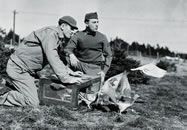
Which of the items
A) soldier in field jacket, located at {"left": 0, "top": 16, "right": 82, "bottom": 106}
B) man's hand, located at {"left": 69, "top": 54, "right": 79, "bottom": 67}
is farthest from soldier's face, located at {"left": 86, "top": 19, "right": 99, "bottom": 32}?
soldier in field jacket, located at {"left": 0, "top": 16, "right": 82, "bottom": 106}

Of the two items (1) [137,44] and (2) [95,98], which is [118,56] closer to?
(2) [95,98]

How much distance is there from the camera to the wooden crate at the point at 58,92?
4090mm

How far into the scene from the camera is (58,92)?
4.19 m

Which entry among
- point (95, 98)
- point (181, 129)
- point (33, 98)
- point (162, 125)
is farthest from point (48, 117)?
point (181, 129)

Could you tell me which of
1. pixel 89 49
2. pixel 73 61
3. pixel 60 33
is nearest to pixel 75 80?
pixel 60 33

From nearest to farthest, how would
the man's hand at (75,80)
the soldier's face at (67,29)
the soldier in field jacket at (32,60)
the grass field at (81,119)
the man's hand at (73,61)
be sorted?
the grass field at (81,119) < the man's hand at (75,80) < the soldier in field jacket at (32,60) < the soldier's face at (67,29) < the man's hand at (73,61)

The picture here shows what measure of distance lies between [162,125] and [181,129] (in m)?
0.26

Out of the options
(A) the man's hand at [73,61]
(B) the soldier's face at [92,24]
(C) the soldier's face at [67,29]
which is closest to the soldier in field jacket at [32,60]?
(C) the soldier's face at [67,29]

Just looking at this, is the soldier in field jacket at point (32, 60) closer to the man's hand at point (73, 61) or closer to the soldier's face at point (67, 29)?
the soldier's face at point (67, 29)

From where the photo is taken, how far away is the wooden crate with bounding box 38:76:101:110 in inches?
161

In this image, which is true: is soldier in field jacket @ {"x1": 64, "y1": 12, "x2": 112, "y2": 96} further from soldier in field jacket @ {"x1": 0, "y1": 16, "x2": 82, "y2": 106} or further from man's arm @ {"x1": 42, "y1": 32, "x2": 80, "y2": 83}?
man's arm @ {"x1": 42, "y1": 32, "x2": 80, "y2": 83}

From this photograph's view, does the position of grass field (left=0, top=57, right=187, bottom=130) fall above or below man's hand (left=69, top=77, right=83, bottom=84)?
below

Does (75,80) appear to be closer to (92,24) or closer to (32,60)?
(32,60)

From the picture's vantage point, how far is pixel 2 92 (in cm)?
450
